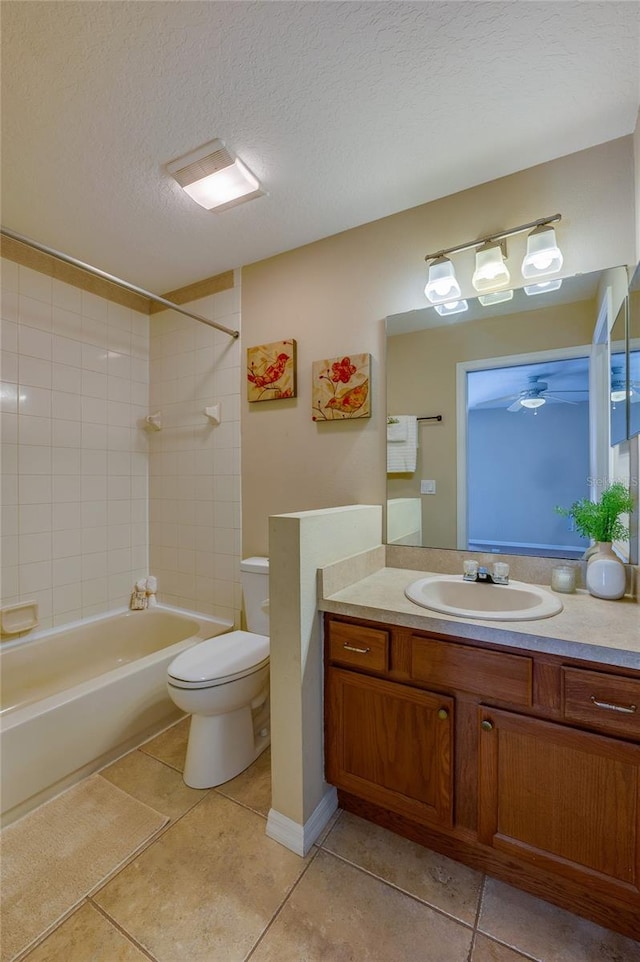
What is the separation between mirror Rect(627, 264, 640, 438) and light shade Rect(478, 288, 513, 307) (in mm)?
395

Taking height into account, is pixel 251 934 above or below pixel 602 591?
below

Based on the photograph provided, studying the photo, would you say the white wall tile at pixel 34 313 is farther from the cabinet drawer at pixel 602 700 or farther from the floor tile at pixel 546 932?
the floor tile at pixel 546 932

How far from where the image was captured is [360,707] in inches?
51.1

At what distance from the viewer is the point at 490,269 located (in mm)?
1568

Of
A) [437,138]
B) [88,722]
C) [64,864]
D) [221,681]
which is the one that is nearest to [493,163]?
[437,138]

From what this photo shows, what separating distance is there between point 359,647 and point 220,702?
2.17 feet

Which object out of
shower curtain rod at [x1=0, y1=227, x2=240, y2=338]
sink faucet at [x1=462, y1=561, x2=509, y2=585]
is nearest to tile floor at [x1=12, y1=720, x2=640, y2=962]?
sink faucet at [x1=462, y1=561, x2=509, y2=585]

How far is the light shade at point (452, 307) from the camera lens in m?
1.66

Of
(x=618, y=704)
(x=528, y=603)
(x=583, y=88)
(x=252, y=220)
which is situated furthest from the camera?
(x=252, y=220)

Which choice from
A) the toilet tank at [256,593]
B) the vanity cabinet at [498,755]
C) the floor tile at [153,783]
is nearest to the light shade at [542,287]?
the vanity cabinet at [498,755]

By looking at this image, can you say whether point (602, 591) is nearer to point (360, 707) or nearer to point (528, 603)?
point (528, 603)

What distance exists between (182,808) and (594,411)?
213cm

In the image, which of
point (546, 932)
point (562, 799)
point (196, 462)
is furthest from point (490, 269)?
point (546, 932)

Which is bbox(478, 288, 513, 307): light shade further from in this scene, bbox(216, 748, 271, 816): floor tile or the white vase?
bbox(216, 748, 271, 816): floor tile
